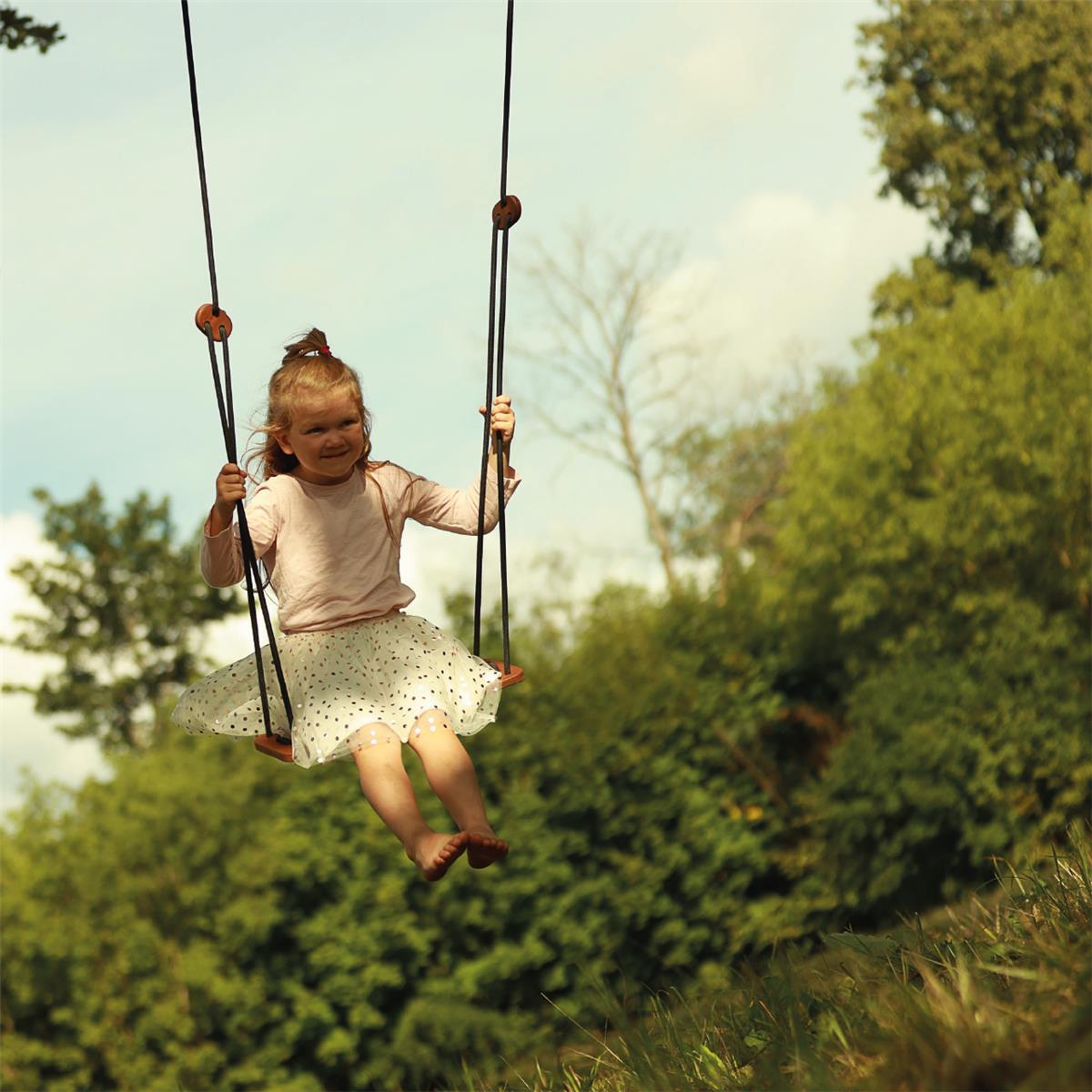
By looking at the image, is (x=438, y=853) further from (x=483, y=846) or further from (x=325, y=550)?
(x=325, y=550)

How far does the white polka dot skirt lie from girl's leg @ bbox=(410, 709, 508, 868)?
2.2 inches

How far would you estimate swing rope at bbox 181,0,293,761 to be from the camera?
4.57 metres

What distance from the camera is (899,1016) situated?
11.8ft

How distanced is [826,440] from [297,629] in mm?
20639

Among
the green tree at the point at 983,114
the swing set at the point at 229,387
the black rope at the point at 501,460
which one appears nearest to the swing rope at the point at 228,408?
the swing set at the point at 229,387

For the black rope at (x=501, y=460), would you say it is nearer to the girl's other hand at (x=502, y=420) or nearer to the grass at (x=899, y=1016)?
the girl's other hand at (x=502, y=420)

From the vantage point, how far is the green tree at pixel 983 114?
31547 mm

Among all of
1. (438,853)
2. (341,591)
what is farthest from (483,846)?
(341,591)

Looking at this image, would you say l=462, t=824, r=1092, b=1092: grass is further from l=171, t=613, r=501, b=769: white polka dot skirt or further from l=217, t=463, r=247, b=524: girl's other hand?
l=217, t=463, r=247, b=524: girl's other hand

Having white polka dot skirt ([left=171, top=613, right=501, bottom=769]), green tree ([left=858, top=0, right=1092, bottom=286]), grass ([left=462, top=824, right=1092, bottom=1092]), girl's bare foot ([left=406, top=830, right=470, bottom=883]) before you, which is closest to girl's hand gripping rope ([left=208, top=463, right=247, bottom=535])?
white polka dot skirt ([left=171, top=613, right=501, bottom=769])

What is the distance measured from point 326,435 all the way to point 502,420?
1.76 ft

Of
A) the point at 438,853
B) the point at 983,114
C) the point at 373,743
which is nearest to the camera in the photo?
the point at 438,853

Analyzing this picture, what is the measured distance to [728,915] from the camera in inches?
1038

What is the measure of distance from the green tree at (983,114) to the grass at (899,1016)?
28.0m
